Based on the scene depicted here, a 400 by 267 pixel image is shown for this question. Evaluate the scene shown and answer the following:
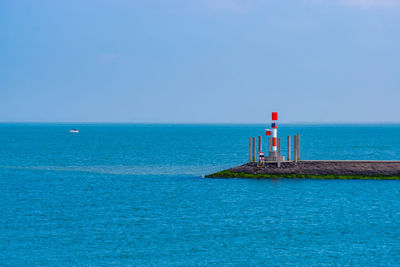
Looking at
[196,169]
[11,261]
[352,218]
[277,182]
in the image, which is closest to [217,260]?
[11,261]

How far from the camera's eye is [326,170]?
2114 inches

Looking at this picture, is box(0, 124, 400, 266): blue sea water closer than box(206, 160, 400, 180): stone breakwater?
Yes

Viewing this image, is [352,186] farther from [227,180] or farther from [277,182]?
[227,180]

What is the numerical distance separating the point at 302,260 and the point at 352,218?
11262 millimetres

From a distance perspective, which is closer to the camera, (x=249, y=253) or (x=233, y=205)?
(x=249, y=253)

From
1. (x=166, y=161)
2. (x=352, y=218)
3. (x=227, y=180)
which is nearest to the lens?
(x=352, y=218)

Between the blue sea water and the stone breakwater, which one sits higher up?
the stone breakwater

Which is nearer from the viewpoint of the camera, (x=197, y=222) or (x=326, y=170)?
(x=197, y=222)

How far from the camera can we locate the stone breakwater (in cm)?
5256

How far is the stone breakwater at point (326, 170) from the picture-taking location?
172ft

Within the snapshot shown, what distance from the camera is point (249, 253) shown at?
29172 millimetres

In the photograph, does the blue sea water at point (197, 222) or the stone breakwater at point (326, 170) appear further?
the stone breakwater at point (326, 170)

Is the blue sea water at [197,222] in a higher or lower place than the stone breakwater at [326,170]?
lower

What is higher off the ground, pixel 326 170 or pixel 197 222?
pixel 326 170
